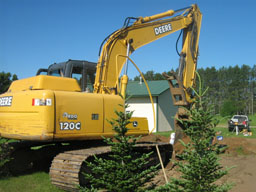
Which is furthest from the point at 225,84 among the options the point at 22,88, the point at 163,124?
the point at 22,88

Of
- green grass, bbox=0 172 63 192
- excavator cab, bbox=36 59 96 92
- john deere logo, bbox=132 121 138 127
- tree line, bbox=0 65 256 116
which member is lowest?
green grass, bbox=0 172 63 192

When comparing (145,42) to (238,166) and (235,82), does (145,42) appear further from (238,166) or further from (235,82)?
(235,82)

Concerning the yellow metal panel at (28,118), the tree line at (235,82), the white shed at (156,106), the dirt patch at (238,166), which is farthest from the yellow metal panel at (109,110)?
the tree line at (235,82)

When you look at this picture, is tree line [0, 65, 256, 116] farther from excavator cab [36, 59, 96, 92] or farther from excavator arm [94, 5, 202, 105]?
excavator cab [36, 59, 96, 92]

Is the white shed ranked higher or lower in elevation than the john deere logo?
higher

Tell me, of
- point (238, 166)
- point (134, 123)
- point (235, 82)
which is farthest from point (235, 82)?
point (134, 123)

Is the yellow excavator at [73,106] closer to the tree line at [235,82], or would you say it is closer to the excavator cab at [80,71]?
the excavator cab at [80,71]

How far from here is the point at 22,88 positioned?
281 inches

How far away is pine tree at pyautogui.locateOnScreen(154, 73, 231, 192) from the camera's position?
3.66 m

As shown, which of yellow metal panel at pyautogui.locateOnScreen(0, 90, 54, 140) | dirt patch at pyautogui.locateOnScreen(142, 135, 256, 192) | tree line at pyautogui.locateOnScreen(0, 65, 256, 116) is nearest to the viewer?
yellow metal panel at pyautogui.locateOnScreen(0, 90, 54, 140)

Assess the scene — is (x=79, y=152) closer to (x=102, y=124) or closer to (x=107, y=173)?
(x=102, y=124)

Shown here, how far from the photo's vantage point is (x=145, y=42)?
9.48 metres

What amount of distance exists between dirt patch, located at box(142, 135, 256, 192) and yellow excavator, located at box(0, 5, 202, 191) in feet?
3.26

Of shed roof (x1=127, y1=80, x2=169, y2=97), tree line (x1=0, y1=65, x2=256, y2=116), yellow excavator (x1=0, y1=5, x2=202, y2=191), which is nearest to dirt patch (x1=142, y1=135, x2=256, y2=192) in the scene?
yellow excavator (x1=0, y1=5, x2=202, y2=191)
